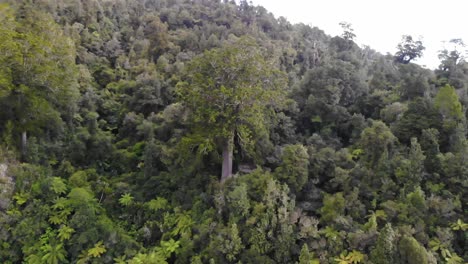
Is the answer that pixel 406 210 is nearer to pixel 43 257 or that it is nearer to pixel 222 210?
pixel 222 210

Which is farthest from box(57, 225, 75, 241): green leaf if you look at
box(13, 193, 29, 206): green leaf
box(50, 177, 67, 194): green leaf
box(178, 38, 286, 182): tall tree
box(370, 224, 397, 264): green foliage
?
box(370, 224, 397, 264): green foliage

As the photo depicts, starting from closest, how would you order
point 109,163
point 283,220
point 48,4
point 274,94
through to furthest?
point 283,220 < point 274,94 < point 109,163 < point 48,4

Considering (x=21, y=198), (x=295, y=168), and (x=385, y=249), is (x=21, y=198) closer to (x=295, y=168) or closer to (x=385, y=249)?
(x=295, y=168)

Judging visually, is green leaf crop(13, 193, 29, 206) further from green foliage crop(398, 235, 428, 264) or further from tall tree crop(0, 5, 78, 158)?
green foliage crop(398, 235, 428, 264)

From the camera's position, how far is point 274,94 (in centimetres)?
1422

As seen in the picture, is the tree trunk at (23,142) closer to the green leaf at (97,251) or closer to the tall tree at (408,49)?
the green leaf at (97,251)

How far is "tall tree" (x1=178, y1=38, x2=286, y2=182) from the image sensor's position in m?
13.8

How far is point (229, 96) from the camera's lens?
535 inches

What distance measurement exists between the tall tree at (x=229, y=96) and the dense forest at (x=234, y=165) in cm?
6

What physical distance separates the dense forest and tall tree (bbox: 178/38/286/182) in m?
Answer: 0.06

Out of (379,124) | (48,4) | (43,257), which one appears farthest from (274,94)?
(48,4)

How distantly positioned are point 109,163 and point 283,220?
10643mm

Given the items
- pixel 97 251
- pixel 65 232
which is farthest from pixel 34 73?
pixel 97 251

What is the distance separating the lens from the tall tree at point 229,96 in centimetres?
1383
